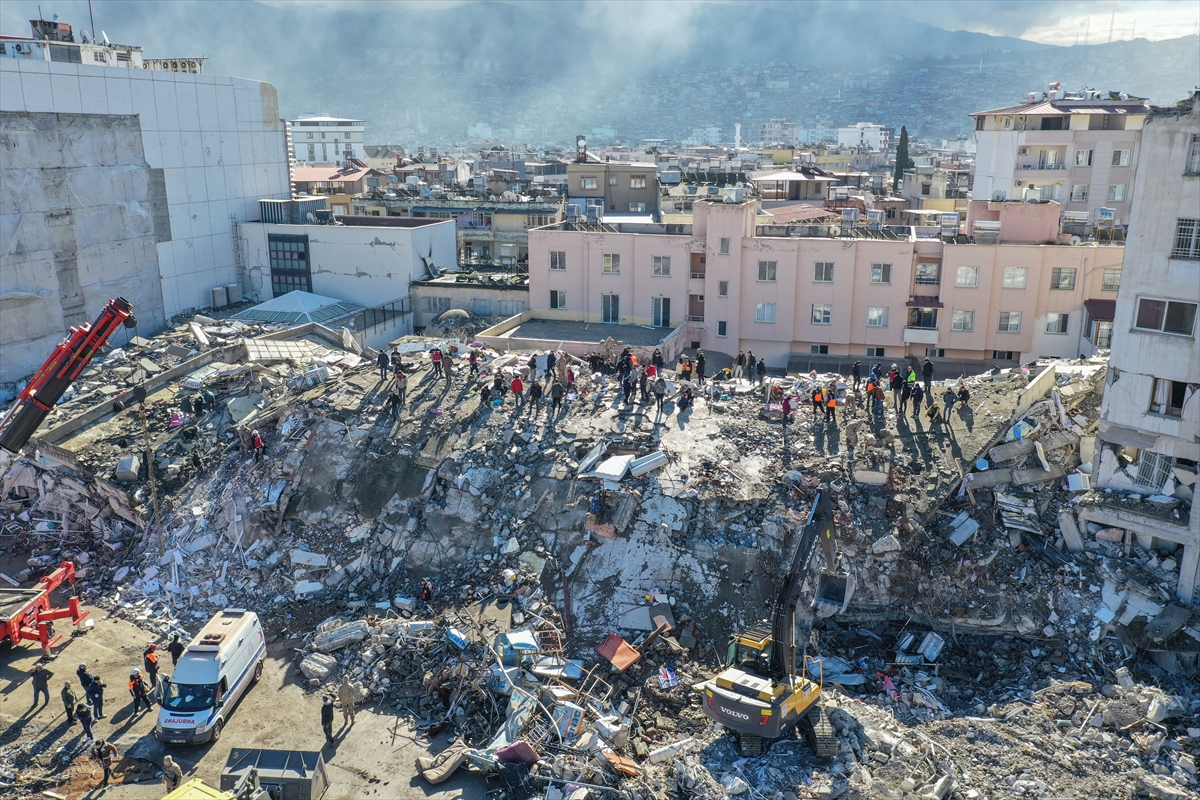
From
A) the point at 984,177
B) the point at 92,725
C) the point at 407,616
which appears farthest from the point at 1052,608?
the point at 984,177

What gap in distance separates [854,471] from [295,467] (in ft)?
51.6

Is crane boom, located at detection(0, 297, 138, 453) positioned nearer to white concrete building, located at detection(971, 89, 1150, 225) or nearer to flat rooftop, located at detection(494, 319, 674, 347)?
flat rooftop, located at detection(494, 319, 674, 347)

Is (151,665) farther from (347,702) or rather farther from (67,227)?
(67,227)

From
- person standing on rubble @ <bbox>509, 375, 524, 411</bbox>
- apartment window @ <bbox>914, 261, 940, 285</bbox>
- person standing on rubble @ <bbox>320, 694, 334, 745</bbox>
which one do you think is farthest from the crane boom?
apartment window @ <bbox>914, 261, 940, 285</bbox>

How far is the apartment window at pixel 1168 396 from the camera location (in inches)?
884

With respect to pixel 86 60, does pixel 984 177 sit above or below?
below

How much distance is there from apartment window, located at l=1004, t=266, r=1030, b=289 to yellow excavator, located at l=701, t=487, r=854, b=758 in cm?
2279

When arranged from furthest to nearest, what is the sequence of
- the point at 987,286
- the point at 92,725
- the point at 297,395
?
the point at 987,286 → the point at 297,395 → the point at 92,725

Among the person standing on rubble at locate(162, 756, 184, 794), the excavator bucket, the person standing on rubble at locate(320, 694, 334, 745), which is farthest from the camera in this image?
the excavator bucket

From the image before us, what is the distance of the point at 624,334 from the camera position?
40.5m

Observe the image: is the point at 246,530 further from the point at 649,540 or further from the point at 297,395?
the point at 649,540

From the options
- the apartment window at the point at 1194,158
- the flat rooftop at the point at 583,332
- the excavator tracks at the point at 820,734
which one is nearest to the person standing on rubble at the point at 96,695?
the excavator tracks at the point at 820,734

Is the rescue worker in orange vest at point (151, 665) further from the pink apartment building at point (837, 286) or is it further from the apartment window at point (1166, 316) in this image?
the pink apartment building at point (837, 286)

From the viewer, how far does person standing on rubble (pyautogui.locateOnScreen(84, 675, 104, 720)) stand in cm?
1955
